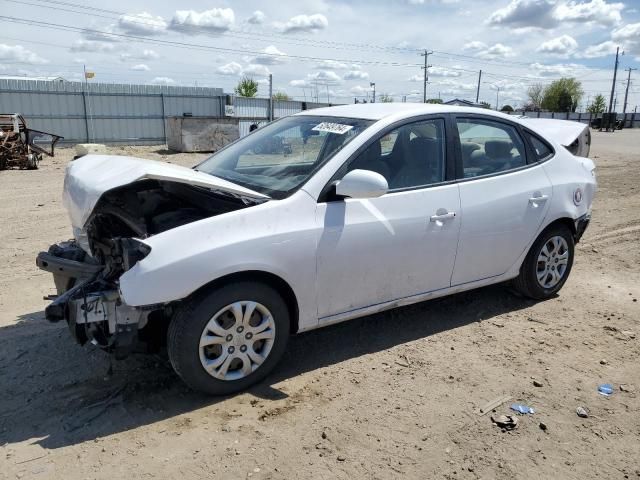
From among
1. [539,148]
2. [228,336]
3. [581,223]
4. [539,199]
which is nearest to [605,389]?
[539,199]

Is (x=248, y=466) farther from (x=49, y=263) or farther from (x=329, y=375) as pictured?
(x=49, y=263)

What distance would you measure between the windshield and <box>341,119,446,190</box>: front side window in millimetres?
202

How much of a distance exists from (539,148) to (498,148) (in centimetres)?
52

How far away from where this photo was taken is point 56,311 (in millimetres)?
3215

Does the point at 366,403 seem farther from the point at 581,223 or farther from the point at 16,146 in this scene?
the point at 16,146

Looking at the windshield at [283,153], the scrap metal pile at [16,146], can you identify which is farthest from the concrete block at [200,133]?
the windshield at [283,153]

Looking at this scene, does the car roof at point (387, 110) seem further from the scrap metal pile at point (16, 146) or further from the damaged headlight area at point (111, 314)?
the scrap metal pile at point (16, 146)

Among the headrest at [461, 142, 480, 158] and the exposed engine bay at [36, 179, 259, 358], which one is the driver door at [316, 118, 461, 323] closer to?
the headrest at [461, 142, 480, 158]

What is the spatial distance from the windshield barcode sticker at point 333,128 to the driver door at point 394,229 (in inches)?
11.0

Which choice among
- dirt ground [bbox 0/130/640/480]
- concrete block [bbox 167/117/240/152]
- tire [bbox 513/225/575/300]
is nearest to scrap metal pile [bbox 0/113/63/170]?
concrete block [bbox 167/117/240/152]

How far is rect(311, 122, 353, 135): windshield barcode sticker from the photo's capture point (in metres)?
4.06

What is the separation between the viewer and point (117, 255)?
3.37 metres

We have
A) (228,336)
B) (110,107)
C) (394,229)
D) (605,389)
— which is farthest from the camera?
(110,107)

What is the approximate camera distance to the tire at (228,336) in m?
3.21
